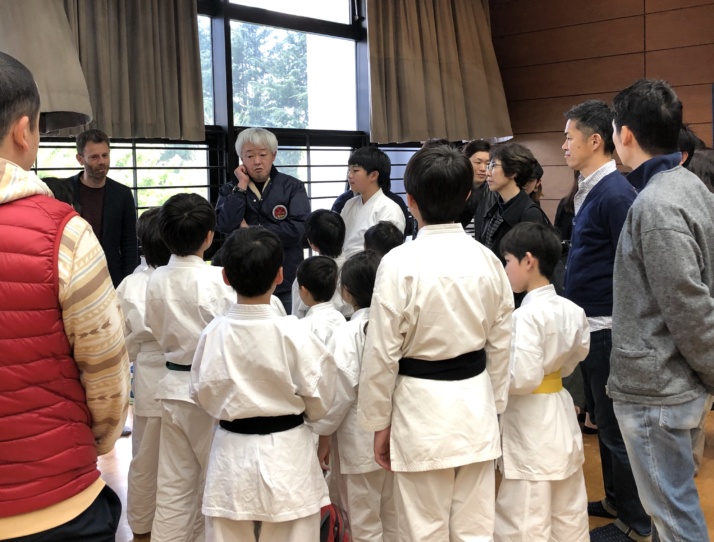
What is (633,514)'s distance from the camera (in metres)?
2.69

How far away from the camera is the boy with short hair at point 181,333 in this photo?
246cm

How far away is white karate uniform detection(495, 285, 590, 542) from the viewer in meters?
2.32

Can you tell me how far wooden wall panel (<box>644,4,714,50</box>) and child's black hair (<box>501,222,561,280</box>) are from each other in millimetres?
4009

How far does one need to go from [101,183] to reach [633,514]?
2932 mm

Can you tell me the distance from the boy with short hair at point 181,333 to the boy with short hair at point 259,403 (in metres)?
0.46

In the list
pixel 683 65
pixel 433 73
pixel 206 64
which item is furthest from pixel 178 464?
pixel 683 65

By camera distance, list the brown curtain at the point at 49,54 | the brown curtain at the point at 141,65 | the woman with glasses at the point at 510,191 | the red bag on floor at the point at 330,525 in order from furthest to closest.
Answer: the brown curtain at the point at 141,65, the brown curtain at the point at 49,54, the woman with glasses at the point at 510,191, the red bag on floor at the point at 330,525

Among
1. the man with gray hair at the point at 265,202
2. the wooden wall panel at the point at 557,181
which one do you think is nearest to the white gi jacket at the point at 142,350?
the man with gray hair at the point at 265,202

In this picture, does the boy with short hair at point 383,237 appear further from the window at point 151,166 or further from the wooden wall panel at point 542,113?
the wooden wall panel at point 542,113

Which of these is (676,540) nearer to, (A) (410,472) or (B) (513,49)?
(A) (410,472)

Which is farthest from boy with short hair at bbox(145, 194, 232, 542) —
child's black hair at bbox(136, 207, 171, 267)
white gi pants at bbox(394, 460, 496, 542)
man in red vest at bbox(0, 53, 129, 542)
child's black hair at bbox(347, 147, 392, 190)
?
child's black hair at bbox(347, 147, 392, 190)

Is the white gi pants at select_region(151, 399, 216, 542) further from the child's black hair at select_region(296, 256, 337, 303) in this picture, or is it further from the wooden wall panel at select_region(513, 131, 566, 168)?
the wooden wall panel at select_region(513, 131, 566, 168)

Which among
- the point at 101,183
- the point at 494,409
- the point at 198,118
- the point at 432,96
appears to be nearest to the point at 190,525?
the point at 494,409

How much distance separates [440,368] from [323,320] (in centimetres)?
69
